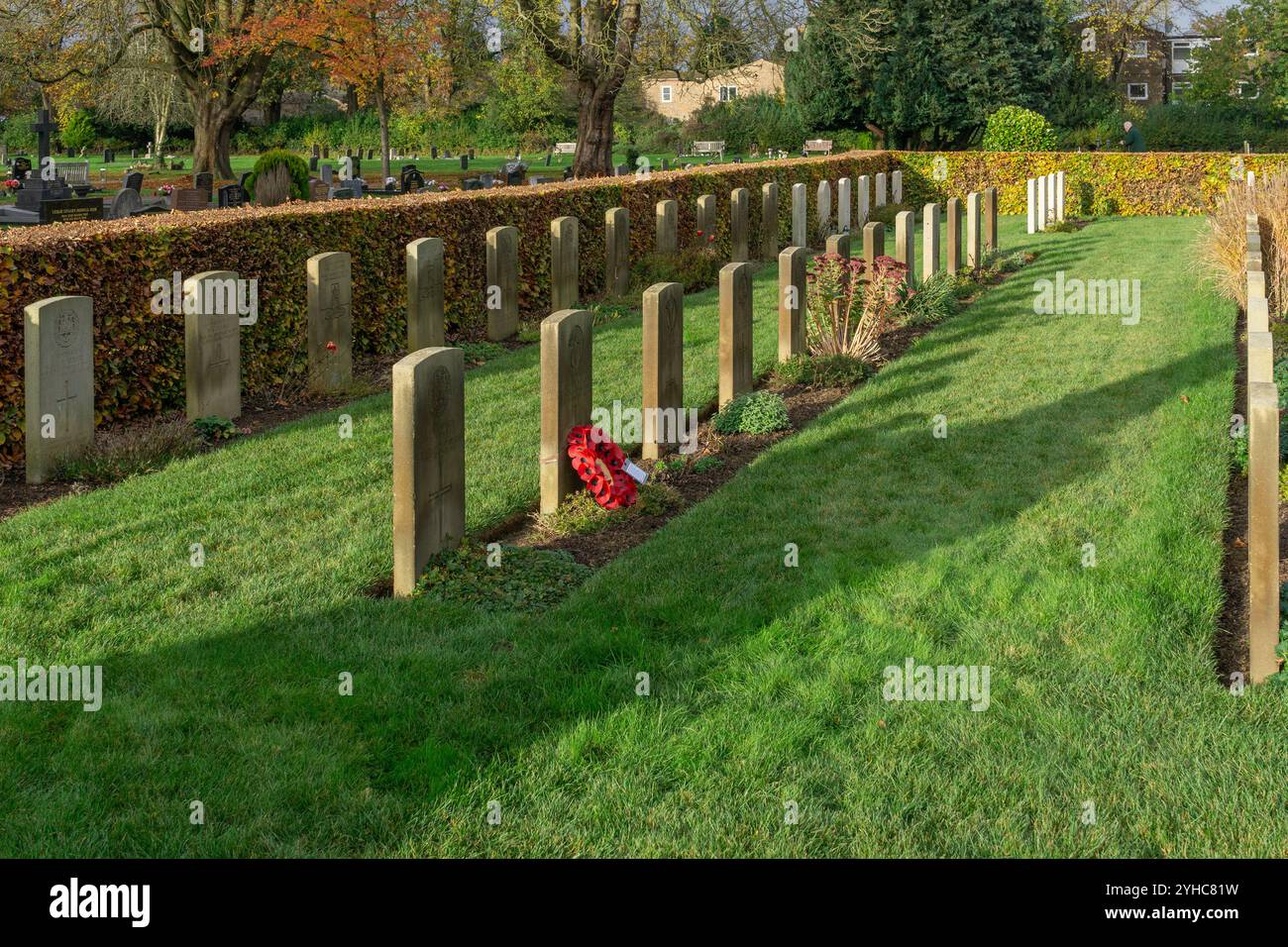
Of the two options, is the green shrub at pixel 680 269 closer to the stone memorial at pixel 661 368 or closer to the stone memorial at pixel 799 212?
the stone memorial at pixel 799 212

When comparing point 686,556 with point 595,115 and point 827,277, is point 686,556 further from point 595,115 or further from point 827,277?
point 595,115

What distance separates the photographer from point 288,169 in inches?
976

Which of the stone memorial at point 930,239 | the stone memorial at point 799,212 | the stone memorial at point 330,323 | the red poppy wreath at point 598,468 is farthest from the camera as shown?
the stone memorial at point 799,212

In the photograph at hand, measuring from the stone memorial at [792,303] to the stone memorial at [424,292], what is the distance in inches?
124

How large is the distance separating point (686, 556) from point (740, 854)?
289cm

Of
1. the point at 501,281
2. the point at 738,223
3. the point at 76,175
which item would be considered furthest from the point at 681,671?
the point at 76,175

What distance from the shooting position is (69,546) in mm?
7090

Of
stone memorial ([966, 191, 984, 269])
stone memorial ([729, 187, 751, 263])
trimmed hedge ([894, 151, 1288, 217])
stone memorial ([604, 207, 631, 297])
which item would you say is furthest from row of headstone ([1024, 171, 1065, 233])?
stone memorial ([604, 207, 631, 297])

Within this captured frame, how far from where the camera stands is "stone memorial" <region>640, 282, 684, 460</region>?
30.4 feet

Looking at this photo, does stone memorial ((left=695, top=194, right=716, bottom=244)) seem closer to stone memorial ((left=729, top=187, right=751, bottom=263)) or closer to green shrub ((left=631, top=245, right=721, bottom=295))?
stone memorial ((left=729, top=187, right=751, bottom=263))

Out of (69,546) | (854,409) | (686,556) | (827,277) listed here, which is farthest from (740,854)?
(827,277)

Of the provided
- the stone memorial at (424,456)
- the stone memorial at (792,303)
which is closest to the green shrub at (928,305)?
the stone memorial at (792,303)

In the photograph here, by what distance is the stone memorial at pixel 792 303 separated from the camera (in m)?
12.1

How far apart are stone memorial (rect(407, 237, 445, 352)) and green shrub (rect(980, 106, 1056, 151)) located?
25493 millimetres
